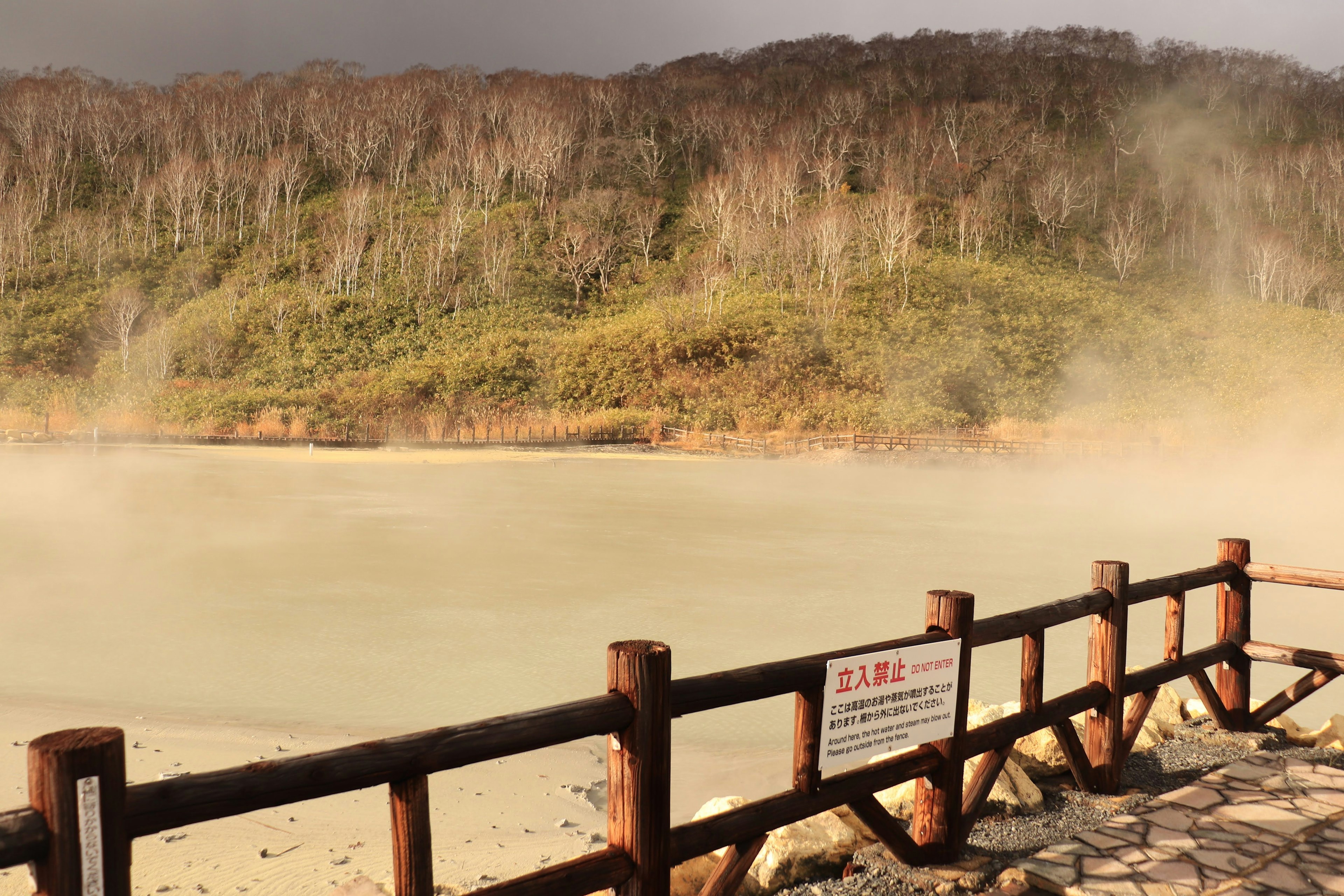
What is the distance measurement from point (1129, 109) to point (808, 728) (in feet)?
354

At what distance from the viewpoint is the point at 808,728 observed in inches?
133

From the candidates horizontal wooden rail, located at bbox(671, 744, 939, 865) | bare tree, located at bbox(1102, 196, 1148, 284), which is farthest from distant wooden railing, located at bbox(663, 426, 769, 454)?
bare tree, located at bbox(1102, 196, 1148, 284)

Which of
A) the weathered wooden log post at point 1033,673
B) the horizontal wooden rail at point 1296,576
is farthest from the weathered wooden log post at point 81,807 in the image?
the horizontal wooden rail at point 1296,576

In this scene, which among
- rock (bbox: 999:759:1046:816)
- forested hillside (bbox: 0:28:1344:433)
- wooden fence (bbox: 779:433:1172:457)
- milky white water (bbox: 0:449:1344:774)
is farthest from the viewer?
forested hillside (bbox: 0:28:1344:433)

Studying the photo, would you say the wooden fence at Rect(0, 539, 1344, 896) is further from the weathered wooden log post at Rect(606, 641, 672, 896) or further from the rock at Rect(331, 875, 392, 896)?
the rock at Rect(331, 875, 392, 896)

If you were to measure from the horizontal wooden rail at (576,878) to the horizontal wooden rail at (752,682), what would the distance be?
37 centimetres

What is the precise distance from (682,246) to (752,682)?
2673 inches

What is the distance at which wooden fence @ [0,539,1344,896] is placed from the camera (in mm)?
1950

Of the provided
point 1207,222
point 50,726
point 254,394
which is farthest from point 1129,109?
point 50,726

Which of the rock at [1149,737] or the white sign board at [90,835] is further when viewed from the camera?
the rock at [1149,737]

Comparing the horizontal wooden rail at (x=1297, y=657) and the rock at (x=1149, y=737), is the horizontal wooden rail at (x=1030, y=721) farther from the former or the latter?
the horizontal wooden rail at (x=1297, y=657)

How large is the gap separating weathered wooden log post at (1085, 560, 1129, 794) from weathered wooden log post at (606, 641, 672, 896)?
9.13ft

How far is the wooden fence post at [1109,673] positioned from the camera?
469cm

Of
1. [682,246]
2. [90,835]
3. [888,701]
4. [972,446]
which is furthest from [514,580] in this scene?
[682,246]
